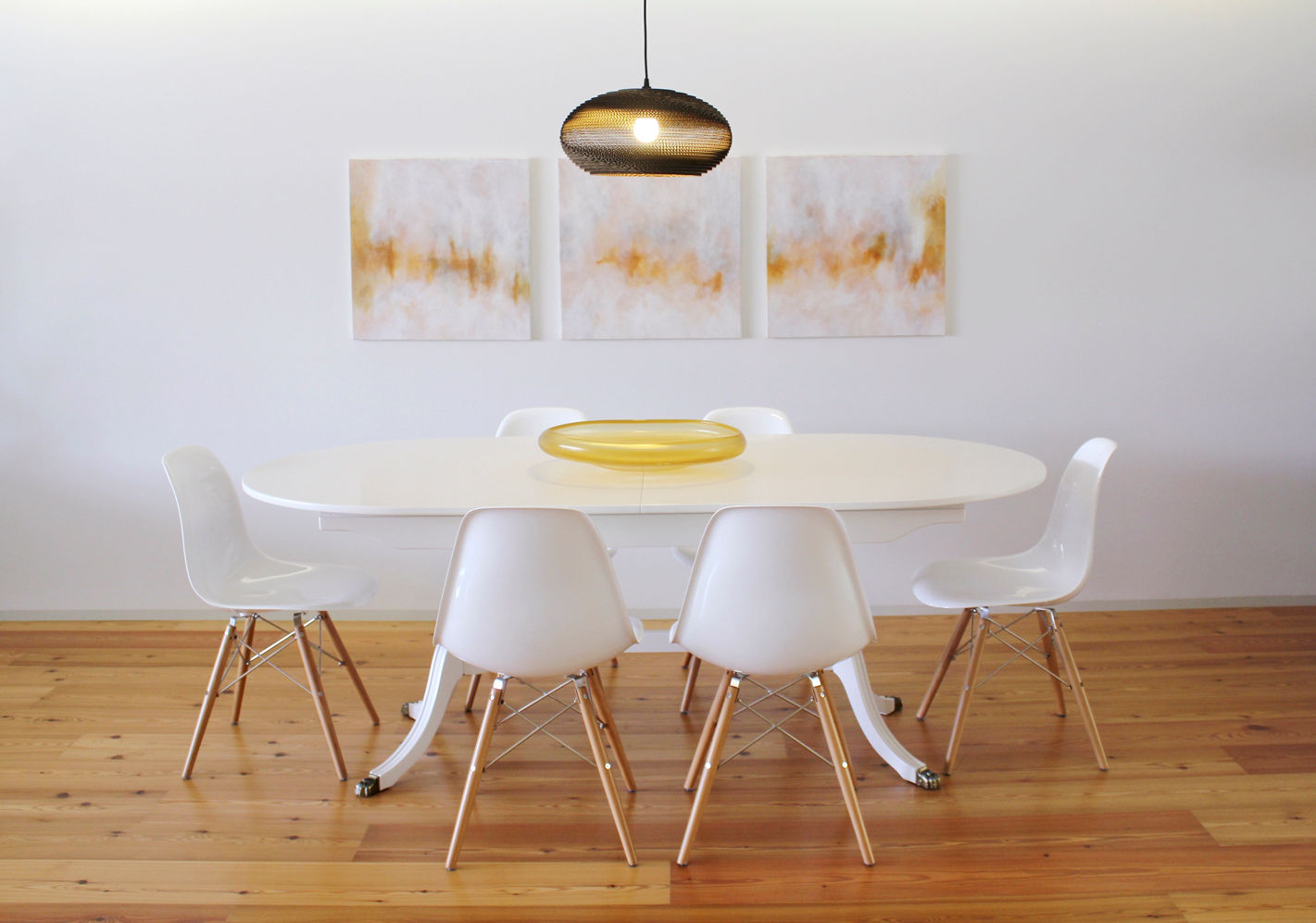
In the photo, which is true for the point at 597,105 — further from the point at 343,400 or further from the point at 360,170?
the point at 343,400

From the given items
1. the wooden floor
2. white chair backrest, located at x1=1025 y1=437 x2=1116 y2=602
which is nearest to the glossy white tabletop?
white chair backrest, located at x1=1025 y1=437 x2=1116 y2=602

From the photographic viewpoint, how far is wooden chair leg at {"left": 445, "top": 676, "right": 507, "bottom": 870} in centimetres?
236

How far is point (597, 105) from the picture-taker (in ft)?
8.85

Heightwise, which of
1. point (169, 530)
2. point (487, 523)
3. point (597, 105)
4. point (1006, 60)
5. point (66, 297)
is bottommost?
point (169, 530)

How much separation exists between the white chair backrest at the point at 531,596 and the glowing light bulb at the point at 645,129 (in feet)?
3.47

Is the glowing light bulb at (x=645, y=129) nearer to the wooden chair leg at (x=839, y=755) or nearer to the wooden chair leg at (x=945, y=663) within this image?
the wooden chair leg at (x=839, y=755)

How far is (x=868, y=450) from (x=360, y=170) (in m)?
2.27

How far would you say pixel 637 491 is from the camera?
258 centimetres

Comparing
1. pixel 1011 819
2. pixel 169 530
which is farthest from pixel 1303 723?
pixel 169 530

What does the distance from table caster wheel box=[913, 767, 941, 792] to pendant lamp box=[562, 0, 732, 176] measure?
1.68 metres

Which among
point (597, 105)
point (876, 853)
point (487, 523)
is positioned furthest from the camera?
point (597, 105)

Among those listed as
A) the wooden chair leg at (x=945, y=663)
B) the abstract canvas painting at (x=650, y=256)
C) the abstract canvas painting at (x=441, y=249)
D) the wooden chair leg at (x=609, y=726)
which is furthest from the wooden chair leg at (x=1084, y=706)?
the abstract canvas painting at (x=441, y=249)

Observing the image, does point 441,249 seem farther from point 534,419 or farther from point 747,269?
point 747,269

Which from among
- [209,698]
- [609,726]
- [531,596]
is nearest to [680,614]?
[531,596]
